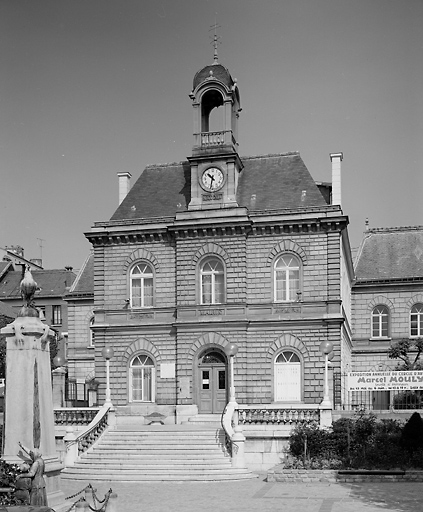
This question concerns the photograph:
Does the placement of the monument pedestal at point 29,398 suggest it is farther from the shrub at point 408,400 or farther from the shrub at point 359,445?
the shrub at point 408,400

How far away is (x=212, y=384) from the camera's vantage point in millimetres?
36688

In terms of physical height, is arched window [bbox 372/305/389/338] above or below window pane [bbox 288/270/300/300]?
below

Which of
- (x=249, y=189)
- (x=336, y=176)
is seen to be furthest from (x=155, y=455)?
(x=336, y=176)

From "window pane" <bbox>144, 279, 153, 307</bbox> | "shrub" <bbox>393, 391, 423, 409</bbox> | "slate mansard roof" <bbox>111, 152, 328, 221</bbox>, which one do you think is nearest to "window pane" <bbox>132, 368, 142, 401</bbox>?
"window pane" <bbox>144, 279, 153, 307</bbox>

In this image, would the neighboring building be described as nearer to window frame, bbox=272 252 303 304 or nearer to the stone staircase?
window frame, bbox=272 252 303 304

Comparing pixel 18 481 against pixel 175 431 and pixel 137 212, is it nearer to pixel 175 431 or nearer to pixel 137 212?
pixel 175 431

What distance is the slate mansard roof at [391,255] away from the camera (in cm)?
4956

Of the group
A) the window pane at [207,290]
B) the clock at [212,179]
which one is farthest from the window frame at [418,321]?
the clock at [212,179]

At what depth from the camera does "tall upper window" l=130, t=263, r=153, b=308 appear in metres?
38.2

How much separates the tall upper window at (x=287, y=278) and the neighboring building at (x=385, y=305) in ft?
43.5

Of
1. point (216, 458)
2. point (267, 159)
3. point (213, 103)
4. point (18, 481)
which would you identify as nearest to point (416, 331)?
point (267, 159)

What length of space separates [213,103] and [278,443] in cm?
1748

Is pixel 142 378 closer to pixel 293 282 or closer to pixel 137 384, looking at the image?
pixel 137 384

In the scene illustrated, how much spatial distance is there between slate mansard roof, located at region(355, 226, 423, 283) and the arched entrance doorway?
15.6m
